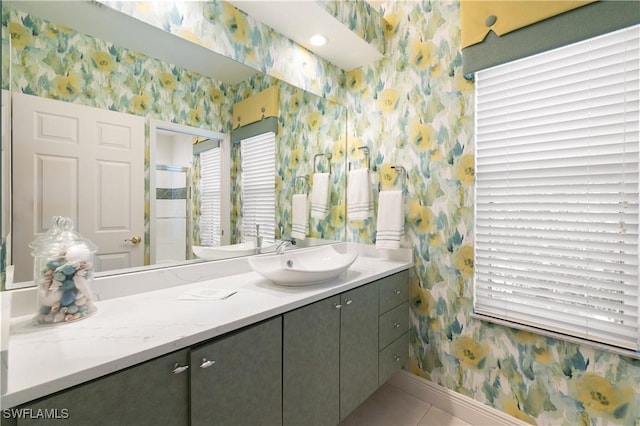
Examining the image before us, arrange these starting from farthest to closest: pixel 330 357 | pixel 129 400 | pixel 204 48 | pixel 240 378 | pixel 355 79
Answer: pixel 355 79
pixel 204 48
pixel 330 357
pixel 240 378
pixel 129 400

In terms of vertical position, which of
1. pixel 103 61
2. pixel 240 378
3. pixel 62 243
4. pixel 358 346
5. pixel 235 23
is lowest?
pixel 358 346

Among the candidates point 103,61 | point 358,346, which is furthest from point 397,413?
point 103,61

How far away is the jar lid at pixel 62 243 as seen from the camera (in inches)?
39.1

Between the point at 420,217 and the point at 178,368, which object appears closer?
the point at 178,368

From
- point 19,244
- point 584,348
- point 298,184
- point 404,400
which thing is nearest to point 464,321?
point 584,348

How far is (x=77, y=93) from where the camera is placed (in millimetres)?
1142

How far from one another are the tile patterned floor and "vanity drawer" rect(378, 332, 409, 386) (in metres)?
0.23

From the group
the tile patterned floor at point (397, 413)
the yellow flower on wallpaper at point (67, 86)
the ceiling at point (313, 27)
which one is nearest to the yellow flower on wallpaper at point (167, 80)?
the yellow flower on wallpaper at point (67, 86)

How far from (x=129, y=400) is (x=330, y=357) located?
818mm

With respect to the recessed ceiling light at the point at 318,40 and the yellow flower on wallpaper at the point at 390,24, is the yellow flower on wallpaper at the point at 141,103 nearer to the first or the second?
the recessed ceiling light at the point at 318,40

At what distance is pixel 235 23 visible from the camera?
1617 millimetres

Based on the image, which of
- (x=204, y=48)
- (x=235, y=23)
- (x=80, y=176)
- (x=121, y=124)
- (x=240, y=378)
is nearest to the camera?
(x=240, y=378)

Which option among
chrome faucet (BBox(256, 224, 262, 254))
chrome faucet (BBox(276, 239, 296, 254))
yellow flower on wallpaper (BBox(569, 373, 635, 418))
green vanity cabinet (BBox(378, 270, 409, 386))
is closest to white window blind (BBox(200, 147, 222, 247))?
chrome faucet (BBox(256, 224, 262, 254))

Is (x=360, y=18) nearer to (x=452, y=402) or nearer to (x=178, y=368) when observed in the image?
(x=178, y=368)
